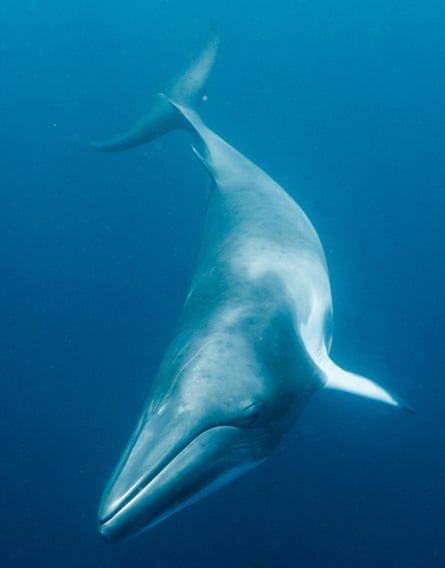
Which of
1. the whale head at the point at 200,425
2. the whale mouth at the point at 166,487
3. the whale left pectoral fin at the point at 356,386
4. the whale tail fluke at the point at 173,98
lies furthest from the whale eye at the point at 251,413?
the whale tail fluke at the point at 173,98

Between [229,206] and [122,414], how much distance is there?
780cm

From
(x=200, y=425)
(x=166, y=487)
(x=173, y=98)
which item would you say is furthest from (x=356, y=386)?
(x=173, y=98)

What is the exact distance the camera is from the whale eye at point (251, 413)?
480cm

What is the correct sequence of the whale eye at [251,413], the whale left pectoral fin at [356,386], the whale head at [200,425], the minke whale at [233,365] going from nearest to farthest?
the whale head at [200,425]
the minke whale at [233,365]
the whale eye at [251,413]
the whale left pectoral fin at [356,386]

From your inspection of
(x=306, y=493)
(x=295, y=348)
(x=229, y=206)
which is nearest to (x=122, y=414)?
(x=306, y=493)

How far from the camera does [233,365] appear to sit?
196 inches

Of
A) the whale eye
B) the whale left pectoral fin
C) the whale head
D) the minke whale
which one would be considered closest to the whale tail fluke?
the minke whale

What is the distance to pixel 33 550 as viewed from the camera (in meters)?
13.0

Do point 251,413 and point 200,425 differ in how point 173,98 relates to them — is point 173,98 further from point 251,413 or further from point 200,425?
point 200,425

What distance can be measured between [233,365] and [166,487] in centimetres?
124

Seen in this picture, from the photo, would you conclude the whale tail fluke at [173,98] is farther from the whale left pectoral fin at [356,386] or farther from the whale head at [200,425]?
the whale head at [200,425]

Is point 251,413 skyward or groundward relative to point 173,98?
groundward

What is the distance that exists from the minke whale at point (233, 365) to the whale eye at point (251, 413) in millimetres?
12

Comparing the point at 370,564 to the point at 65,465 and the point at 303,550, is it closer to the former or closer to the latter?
the point at 303,550
